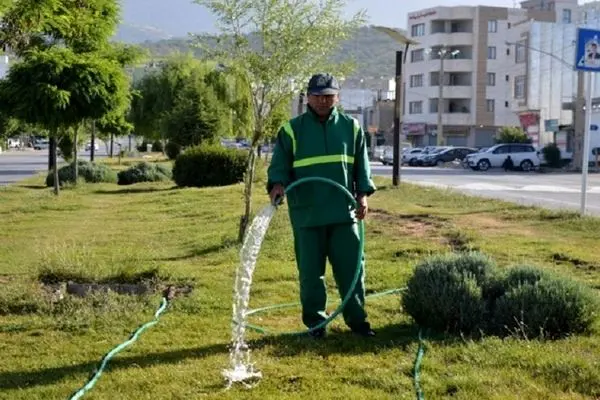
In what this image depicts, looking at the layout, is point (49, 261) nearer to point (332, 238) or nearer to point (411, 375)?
point (332, 238)

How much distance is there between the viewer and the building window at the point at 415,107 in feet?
301

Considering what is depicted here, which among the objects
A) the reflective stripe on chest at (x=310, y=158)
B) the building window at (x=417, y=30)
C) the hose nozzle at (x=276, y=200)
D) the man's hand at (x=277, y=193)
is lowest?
the hose nozzle at (x=276, y=200)

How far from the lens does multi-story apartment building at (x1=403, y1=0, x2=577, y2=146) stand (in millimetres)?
88562

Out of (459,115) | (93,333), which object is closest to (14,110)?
(93,333)

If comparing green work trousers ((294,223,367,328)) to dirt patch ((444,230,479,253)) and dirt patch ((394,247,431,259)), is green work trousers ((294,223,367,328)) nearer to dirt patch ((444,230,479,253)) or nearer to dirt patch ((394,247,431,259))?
dirt patch ((394,247,431,259))

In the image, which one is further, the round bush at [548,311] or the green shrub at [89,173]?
the green shrub at [89,173]

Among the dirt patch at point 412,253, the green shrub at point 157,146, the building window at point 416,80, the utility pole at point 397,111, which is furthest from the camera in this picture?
the building window at point 416,80

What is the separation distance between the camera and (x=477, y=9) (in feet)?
290

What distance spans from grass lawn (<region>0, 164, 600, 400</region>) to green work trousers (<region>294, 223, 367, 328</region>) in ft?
0.71

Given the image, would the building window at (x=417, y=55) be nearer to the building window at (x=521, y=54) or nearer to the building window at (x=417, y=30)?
the building window at (x=417, y=30)

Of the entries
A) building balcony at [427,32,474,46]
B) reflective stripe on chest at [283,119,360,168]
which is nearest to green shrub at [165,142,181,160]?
reflective stripe on chest at [283,119,360,168]

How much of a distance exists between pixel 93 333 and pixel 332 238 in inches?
76.2

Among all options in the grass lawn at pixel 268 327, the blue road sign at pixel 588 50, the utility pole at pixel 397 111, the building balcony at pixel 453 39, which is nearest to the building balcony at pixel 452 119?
the building balcony at pixel 453 39

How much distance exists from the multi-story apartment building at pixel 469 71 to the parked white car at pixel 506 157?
4296cm
